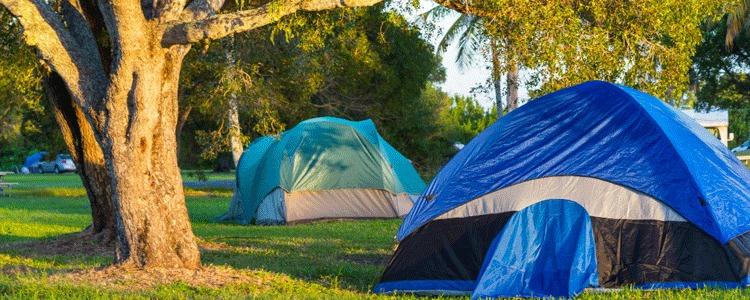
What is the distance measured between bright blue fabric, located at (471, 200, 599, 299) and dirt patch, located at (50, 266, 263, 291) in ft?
7.61

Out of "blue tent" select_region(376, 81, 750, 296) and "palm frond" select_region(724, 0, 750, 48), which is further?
"palm frond" select_region(724, 0, 750, 48)

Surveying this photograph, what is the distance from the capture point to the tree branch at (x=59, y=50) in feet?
33.9

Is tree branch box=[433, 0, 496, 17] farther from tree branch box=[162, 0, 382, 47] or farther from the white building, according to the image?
the white building

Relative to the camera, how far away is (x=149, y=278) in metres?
9.84

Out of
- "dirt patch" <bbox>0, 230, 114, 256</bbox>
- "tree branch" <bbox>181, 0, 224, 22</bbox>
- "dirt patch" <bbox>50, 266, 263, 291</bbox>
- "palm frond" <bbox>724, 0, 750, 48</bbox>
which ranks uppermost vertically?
"palm frond" <bbox>724, 0, 750, 48</bbox>

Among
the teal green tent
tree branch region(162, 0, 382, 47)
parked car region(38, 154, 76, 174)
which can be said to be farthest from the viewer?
parked car region(38, 154, 76, 174)

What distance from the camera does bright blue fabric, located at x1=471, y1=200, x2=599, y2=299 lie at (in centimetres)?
914

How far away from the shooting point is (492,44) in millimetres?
11945

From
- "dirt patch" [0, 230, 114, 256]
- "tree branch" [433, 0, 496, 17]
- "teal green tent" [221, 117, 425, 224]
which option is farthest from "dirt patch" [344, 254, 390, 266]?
"teal green tent" [221, 117, 425, 224]

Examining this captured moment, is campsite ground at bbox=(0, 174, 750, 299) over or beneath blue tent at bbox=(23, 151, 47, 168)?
beneath

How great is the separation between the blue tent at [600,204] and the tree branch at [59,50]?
3762 mm

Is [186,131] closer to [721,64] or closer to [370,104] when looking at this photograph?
[370,104]

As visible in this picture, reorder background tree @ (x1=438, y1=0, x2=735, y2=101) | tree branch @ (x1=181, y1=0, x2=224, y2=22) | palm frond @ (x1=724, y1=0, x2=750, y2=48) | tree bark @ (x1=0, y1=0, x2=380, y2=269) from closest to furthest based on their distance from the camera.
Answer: tree bark @ (x1=0, y1=0, x2=380, y2=269), tree branch @ (x1=181, y1=0, x2=224, y2=22), background tree @ (x1=438, y1=0, x2=735, y2=101), palm frond @ (x1=724, y1=0, x2=750, y2=48)

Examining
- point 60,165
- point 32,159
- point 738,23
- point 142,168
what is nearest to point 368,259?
point 142,168
